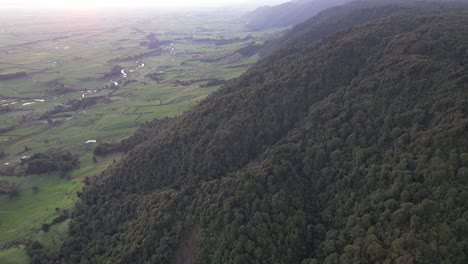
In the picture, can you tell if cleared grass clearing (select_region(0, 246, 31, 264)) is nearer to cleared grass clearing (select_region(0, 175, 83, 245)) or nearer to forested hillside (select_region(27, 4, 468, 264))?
forested hillside (select_region(27, 4, 468, 264))

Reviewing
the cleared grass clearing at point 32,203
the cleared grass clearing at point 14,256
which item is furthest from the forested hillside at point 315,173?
the cleared grass clearing at point 32,203

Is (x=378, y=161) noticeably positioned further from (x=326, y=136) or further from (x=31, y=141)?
(x=31, y=141)

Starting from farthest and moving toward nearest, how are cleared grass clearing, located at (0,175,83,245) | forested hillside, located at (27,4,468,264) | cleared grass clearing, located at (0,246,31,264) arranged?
cleared grass clearing, located at (0,175,83,245), cleared grass clearing, located at (0,246,31,264), forested hillside, located at (27,4,468,264)

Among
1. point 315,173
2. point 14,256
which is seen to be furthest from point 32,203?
point 315,173

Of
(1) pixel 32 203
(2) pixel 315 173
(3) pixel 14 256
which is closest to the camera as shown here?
(2) pixel 315 173

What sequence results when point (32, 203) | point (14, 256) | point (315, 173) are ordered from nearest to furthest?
1. point (315, 173)
2. point (14, 256)
3. point (32, 203)

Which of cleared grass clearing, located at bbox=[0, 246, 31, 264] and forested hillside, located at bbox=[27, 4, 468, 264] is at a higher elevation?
forested hillside, located at bbox=[27, 4, 468, 264]

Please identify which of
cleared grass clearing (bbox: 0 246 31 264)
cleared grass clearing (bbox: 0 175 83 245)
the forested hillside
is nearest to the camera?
the forested hillside

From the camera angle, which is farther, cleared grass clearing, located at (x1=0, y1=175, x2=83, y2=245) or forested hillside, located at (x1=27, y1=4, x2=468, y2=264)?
cleared grass clearing, located at (x1=0, y1=175, x2=83, y2=245)

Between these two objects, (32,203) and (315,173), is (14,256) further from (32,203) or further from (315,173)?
(315,173)

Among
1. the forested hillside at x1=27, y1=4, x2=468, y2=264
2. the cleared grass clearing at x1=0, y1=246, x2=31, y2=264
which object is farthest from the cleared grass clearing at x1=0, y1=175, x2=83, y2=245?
the forested hillside at x1=27, y1=4, x2=468, y2=264
